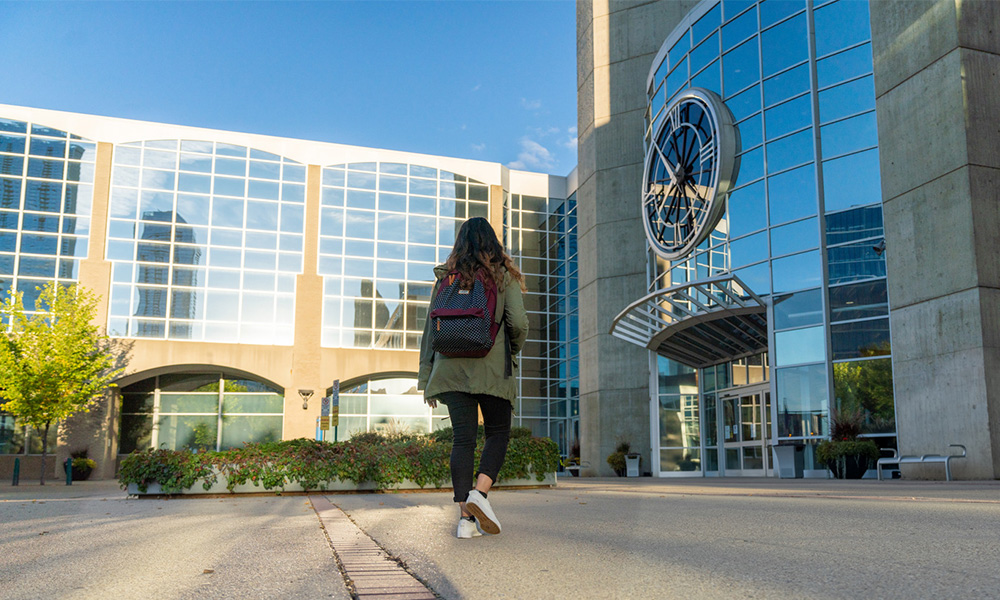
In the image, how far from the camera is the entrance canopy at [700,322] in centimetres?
1920

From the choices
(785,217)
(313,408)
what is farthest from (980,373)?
(313,408)

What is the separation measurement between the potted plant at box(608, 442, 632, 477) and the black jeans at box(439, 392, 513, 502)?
72.4ft

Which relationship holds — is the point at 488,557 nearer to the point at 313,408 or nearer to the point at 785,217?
the point at 785,217

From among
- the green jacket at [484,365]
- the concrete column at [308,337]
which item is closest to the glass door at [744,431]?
the green jacket at [484,365]

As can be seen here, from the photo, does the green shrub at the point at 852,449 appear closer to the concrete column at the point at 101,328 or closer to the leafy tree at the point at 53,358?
the leafy tree at the point at 53,358

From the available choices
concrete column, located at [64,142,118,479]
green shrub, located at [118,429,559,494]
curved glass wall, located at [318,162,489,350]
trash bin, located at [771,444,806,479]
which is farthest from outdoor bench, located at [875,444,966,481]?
concrete column, located at [64,142,118,479]

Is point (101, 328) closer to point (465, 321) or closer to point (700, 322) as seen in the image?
point (700, 322)

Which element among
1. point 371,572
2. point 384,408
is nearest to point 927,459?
point 371,572

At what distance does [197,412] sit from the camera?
115 ft

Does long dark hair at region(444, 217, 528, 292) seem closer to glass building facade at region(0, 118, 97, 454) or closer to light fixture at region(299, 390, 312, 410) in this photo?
light fixture at region(299, 390, 312, 410)

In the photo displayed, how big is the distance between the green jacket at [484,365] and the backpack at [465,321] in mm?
64

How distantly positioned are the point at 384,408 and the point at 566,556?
34.1m

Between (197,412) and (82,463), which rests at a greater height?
(197,412)

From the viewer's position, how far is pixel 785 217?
1869 cm
